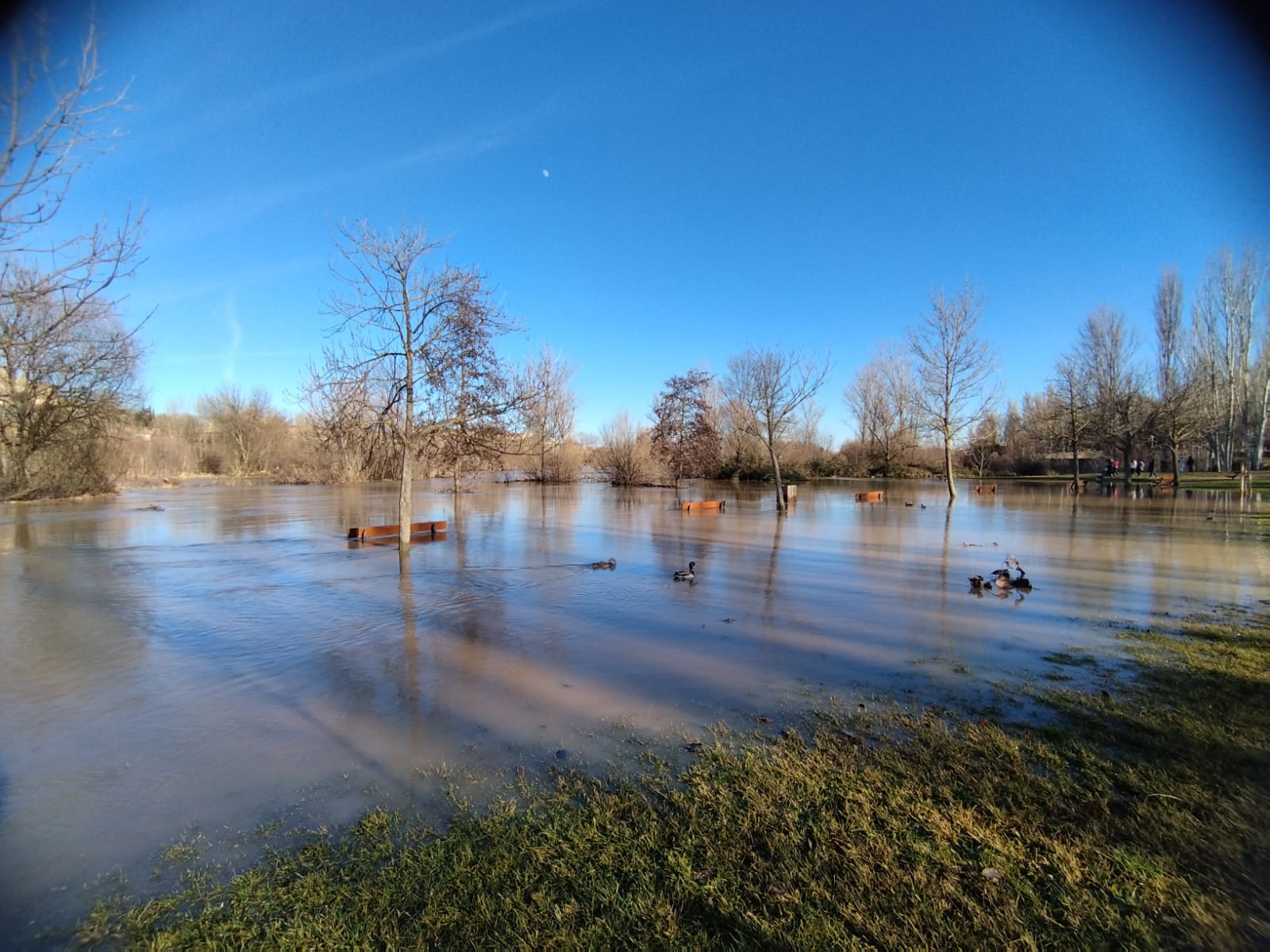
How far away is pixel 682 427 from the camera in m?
38.6

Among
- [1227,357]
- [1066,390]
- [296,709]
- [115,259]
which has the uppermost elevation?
[1227,357]

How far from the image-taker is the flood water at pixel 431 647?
11.7 feet

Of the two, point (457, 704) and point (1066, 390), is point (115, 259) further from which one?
point (1066, 390)

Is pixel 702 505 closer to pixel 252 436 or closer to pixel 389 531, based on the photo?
pixel 389 531

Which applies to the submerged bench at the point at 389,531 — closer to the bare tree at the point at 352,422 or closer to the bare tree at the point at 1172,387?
the bare tree at the point at 352,422

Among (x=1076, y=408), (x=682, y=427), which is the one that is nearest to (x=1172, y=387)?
(x=1076, y=408)

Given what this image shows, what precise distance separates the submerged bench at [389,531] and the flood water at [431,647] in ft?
2.82

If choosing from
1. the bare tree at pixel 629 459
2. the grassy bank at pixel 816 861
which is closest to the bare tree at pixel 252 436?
the bare tree at pixel 629 459

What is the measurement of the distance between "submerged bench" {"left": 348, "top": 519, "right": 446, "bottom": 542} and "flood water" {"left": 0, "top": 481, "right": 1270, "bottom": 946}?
86 cm

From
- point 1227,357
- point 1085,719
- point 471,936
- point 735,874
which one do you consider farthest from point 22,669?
point 1227,357

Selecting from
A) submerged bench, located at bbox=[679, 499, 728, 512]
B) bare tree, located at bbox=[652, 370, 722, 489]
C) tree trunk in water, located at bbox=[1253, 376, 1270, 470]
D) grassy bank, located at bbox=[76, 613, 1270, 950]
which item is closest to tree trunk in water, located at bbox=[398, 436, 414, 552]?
grassy bank, located at bbox=[76, 613, 1270, 950]

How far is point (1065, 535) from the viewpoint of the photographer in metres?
14.0

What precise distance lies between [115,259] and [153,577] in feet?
31.1

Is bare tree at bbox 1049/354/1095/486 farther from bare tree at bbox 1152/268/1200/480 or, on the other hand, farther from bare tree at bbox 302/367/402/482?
bare tree at bbox 302/367/402/482
